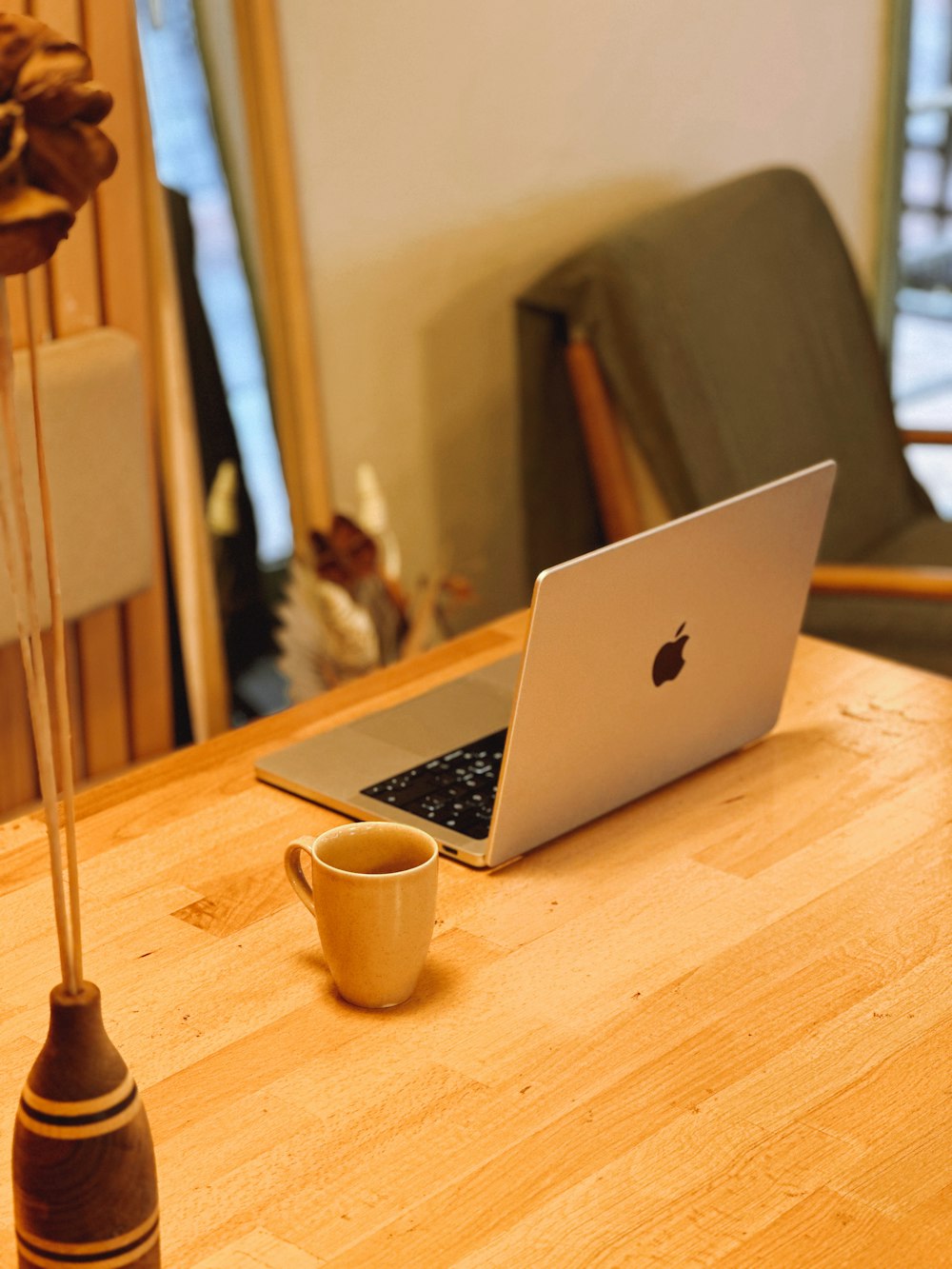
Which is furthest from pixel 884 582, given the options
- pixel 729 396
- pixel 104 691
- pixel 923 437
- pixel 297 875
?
pixel 297 875

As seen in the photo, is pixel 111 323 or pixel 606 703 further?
pixel 111 323

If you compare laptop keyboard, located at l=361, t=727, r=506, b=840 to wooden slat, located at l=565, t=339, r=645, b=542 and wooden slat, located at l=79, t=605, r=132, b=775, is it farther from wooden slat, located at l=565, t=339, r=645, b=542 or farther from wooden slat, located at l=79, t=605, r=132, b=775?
wooden slat, located at l=565, t=339, r=645, b=542

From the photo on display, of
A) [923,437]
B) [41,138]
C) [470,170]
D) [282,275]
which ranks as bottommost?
[923,437]

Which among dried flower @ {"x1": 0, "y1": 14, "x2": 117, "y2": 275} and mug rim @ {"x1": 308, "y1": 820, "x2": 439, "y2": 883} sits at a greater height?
dried flower @ {"x1": 0, "y1": 14, "x2": 117, "y2": 275}

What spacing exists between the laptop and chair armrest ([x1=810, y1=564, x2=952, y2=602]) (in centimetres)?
97

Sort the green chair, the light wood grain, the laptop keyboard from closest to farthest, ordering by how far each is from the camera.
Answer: the laptop keyboard, the light wood grain, the green chair

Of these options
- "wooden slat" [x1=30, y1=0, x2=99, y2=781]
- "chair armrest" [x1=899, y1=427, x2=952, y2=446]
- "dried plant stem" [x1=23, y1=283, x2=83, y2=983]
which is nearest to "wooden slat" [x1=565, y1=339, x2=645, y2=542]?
"chair armrest" [x1=899, y1=427, x2=952, y2=446]

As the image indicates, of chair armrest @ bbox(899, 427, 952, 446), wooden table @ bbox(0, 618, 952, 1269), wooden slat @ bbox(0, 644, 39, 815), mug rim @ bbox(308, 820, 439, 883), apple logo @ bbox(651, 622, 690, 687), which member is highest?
apple logo @ bbox(651, 622, 690, 687)

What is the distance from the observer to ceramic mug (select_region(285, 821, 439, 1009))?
1.06 metres

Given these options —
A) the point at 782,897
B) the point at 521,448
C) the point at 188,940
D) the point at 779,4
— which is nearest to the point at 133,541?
the point at 521,448

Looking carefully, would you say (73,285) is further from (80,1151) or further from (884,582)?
(80,1151)

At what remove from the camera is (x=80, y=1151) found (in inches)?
30.0

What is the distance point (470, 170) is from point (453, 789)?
5.47ft

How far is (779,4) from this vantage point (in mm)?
3254
